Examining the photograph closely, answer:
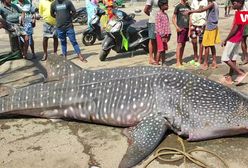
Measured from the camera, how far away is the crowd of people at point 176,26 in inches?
300

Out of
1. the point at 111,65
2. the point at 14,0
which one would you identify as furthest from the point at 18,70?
the point at 14,0

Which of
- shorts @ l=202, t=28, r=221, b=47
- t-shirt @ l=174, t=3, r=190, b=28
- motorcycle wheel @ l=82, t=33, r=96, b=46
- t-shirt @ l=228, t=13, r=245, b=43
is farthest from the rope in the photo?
motorcycle wheel @ l=82, t=33, r=96, b=46

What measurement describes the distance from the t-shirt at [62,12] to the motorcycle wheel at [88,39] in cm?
301

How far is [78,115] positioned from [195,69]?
405 cm

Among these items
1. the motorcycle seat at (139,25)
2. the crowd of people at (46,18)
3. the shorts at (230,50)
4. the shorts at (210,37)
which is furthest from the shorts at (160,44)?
the crowd of people at (46,18)

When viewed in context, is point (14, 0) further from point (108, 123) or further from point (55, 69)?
point (108, 123)

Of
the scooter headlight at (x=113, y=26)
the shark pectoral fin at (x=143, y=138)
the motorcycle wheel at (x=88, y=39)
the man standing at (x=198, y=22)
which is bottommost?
the motorcycle wheel at (x=88, y=39)

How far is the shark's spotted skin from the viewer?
485cm

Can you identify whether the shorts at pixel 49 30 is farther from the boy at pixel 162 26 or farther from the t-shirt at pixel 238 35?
the t-shirt at pixel 238 35

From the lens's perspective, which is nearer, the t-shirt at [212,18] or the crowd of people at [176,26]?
the crowd of people at [176,26]

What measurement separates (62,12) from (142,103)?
5.69m

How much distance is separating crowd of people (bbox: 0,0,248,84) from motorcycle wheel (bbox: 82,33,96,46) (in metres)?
2.18

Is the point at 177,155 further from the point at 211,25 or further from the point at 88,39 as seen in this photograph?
the point at 88,39

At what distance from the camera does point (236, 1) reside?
23.9 feet
